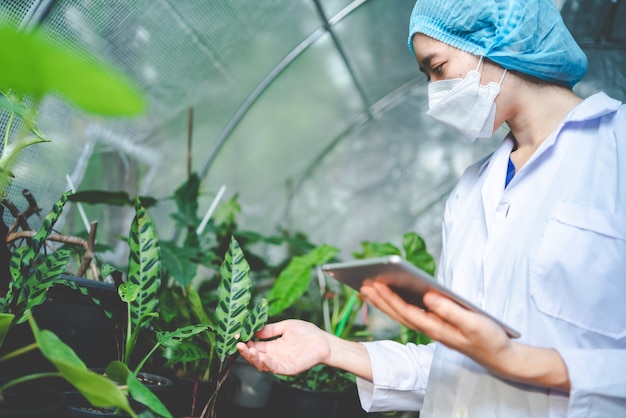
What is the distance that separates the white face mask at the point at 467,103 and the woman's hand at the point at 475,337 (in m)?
0.61

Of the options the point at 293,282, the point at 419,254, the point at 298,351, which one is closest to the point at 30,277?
the point at 298,351

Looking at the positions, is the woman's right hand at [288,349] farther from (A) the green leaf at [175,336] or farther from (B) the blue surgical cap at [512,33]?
(B) the blue surgical cap at [512,33]

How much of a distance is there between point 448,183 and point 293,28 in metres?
1.32

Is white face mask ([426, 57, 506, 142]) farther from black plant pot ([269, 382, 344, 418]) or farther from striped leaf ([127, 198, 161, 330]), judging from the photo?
black plant pot ([269, 382, 344, 418])

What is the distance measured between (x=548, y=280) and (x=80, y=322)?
3.27ft

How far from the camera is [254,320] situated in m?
Answer: 1.00

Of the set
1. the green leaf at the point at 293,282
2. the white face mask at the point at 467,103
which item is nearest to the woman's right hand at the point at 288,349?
the white face mask at the point at 467,103

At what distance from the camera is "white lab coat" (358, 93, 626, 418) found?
0.97 metres

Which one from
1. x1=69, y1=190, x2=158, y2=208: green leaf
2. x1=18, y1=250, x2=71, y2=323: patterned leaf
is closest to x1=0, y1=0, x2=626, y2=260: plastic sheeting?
x1=69, y1=190, x2=158, y2=208: green leaf

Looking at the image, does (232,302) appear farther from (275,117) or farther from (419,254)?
(275,117)

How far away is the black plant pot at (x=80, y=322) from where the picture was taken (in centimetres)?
105

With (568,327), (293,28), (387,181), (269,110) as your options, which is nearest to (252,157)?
(269,110)

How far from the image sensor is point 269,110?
2.64 metres

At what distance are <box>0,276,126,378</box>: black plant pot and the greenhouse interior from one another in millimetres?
257
